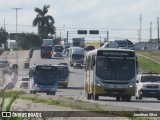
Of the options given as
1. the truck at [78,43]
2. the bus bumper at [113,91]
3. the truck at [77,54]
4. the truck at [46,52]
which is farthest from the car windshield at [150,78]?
the truck at [78,43]

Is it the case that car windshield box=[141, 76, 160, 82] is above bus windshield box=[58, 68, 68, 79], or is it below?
above

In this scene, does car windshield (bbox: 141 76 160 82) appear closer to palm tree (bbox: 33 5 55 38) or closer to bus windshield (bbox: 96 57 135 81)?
bus windshield (bbox: 96 57 135 81)

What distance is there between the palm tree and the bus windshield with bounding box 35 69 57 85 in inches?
4369

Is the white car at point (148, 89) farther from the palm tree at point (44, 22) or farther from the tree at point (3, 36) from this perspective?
the tree at point (3, 36)

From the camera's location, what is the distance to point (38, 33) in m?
178

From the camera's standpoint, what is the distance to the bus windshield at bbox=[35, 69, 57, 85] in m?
56.0

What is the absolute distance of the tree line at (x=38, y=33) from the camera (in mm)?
168125

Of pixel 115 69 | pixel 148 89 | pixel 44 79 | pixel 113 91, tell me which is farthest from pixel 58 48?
pixel 113 91

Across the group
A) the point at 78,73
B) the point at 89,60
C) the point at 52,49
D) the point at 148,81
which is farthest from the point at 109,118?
the point at 52,49

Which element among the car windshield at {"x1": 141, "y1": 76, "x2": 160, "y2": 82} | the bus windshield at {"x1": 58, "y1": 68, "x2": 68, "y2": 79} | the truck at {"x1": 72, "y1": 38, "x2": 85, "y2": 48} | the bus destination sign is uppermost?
the bus destination sign

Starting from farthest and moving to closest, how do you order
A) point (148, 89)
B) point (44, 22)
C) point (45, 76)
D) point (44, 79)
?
point (44, 22), point (45, 76), point (44, 79), point (148, 89)

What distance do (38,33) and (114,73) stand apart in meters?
141

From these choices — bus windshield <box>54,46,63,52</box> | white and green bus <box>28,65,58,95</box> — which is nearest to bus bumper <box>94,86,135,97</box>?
white and green bus <box>28,65,58,95</box>

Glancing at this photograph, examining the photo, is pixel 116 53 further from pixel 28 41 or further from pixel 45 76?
pixel 28 41
